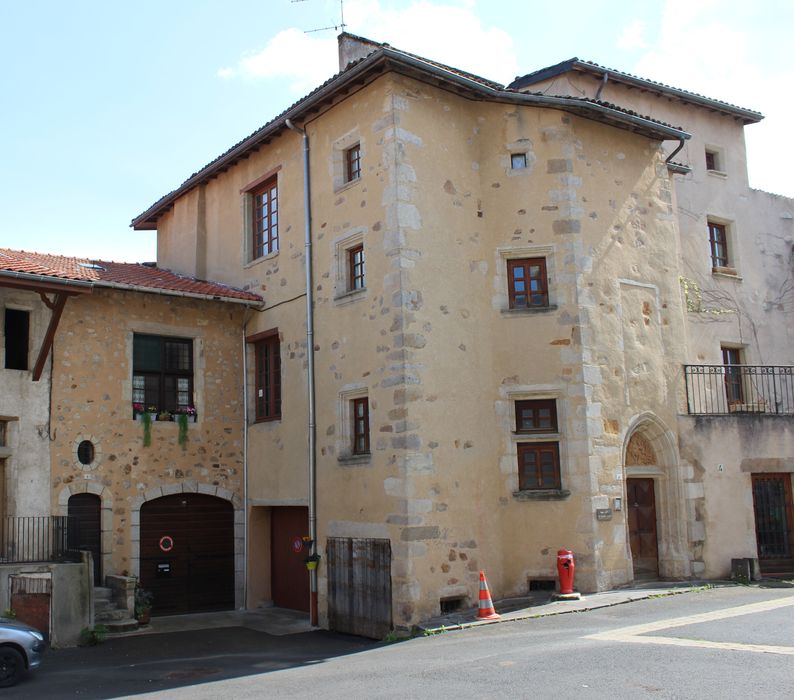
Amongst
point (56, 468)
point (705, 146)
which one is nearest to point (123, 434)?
point (56, 468)

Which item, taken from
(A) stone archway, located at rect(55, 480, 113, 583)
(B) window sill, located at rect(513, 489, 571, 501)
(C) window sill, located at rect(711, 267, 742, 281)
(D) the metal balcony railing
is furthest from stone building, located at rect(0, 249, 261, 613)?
(C) window sill, located at rect(711, 267, 742, 281)

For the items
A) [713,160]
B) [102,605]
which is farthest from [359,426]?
[713,160]

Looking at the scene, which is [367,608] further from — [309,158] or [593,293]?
[309,158]

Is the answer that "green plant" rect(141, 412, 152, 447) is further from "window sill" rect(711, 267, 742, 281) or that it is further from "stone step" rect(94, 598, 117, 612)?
"window sill" rect(711, 267, 742, 281)

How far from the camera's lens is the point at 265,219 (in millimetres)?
17125

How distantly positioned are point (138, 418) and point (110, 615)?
136 inches

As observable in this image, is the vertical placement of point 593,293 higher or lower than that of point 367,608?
higher

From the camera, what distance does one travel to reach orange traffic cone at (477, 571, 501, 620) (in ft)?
39.8

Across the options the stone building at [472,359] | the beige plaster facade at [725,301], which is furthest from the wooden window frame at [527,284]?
the beige plaster facade at [725,301]

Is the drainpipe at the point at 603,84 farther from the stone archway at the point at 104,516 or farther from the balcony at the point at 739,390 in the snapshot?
the stone archway at the point at 104,516

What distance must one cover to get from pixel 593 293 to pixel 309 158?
5.57m

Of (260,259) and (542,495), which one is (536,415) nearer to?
(542,495)

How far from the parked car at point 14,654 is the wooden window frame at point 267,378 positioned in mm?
6431

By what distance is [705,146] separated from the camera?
1847 centimetres
